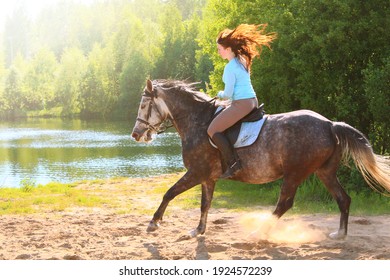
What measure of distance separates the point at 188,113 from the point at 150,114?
2.11ft

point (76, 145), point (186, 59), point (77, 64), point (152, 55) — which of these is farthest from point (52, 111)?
point (76, 145)

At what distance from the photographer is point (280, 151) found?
8539mm

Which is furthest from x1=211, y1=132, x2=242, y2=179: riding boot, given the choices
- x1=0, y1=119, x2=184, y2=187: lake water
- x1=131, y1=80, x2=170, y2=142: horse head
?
x1=0, y1=119, x2=184, y2=187: lake water

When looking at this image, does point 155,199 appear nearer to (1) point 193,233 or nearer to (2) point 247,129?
(1) point 193,233

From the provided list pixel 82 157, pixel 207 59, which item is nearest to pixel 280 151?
pixel 82 157

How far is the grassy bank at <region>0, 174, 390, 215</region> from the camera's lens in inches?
504

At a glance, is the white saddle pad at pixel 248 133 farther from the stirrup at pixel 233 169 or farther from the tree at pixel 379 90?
the tree at pixel 379 90

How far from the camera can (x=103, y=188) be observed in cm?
1836

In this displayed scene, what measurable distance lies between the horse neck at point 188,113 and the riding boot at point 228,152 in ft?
1.80

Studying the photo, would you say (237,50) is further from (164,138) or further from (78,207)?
(164,138)

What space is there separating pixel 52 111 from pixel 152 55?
29.4 meters

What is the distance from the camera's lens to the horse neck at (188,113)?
9.25m

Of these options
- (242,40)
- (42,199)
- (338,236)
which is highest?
(242,40)

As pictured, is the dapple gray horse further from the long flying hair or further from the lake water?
the lake water
